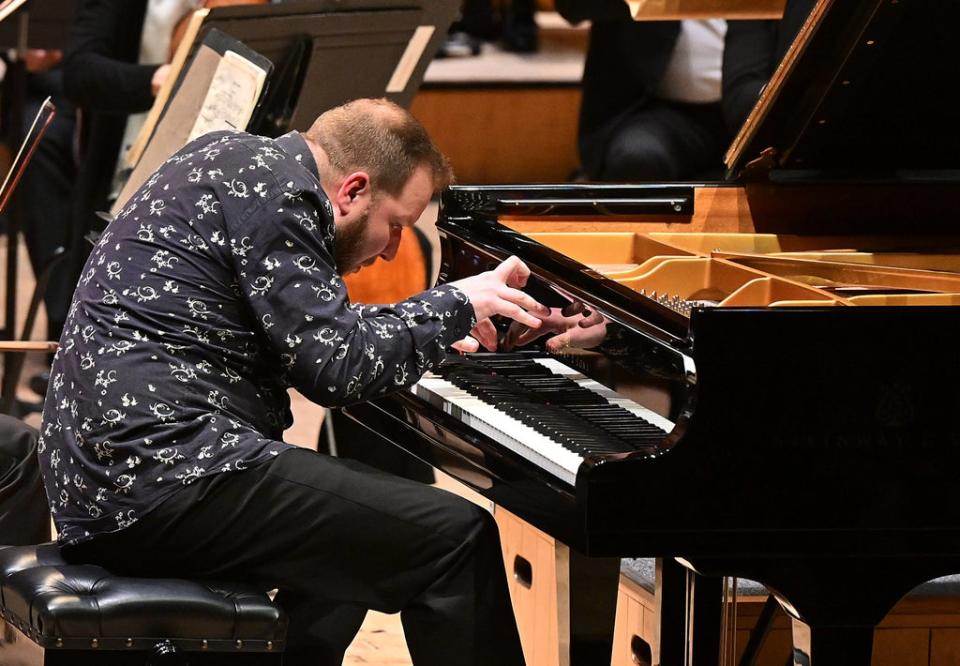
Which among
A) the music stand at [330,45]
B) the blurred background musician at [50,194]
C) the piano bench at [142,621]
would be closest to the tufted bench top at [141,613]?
the piano bench at [142,621]

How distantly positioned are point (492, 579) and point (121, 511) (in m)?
0.50

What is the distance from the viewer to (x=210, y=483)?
2027mm

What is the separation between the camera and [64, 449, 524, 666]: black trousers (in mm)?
2027

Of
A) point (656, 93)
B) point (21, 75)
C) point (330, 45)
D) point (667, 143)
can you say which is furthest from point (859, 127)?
point (21, 75)

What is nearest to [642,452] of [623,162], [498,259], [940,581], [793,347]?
[793,347]

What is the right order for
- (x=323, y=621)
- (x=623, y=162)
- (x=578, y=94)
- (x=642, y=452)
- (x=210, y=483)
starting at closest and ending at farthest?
(x=642, y=452) < (x=210, y=483) < (x=323, y=621) < (x=623, y=162) < (x=578, y=94)

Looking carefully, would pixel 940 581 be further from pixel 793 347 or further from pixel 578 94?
pixel 578 94

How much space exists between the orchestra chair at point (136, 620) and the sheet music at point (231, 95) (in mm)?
1211

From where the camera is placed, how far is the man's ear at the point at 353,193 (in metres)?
2.15

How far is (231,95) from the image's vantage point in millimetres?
3055

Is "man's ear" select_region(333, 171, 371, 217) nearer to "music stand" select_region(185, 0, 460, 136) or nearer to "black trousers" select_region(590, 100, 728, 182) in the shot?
"music stand" select_region(185, 0, 460, 136)

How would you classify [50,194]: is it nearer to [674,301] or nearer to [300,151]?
[300,151]

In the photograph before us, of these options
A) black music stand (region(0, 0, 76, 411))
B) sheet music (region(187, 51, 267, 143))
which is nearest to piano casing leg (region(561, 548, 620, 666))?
sheet music (region(187, 51, 267, 143))

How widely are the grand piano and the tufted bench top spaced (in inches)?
14.7
